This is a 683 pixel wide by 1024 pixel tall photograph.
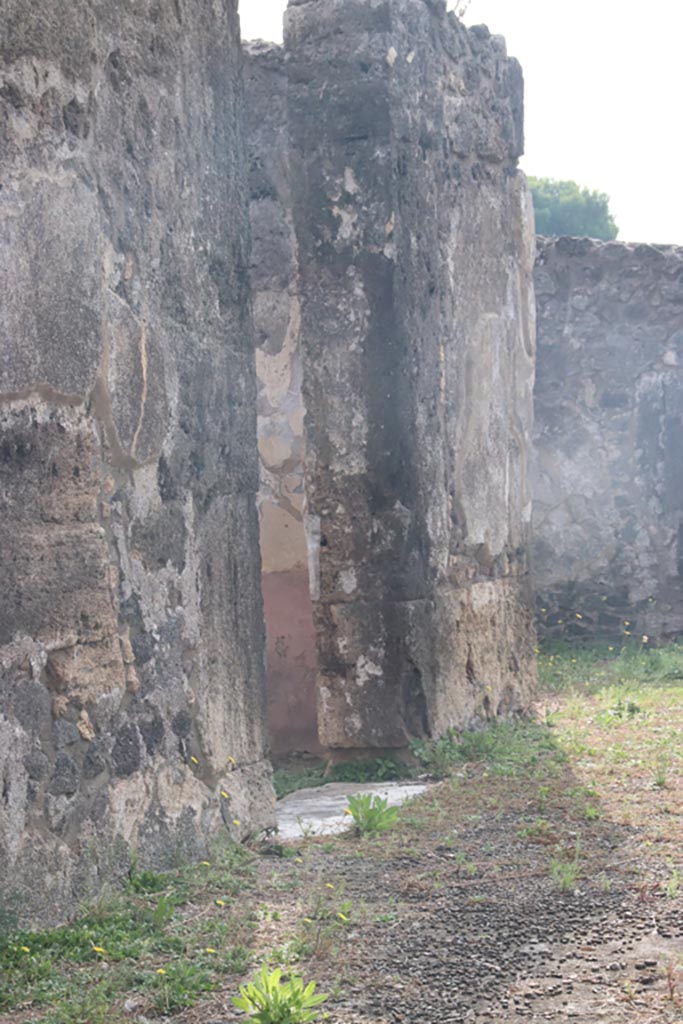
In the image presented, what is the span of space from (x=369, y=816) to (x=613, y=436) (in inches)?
227

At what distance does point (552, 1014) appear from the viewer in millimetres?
A: 2742

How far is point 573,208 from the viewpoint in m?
28.7

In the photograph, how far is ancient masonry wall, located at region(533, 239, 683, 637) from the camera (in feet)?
31.7

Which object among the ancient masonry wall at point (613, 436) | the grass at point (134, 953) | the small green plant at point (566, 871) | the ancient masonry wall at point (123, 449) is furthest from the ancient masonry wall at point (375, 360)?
the ancient masonry wall at point (613, 436)

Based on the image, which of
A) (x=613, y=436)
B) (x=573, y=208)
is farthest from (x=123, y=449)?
(x=573, y=208)

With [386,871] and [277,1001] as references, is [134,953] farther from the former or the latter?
[386,871]

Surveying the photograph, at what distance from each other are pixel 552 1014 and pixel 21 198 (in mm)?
2043

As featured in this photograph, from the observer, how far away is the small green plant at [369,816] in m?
4.43

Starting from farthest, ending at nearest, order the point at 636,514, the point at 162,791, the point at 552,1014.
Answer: the point at 636,514 → the point at 162,791 → the point at 552,1014

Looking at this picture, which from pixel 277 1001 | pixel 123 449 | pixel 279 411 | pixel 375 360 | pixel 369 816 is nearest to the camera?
pixel 277 1001

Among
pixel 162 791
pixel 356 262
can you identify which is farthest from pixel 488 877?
pixel 356 262

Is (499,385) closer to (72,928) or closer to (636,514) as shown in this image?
(636,514)

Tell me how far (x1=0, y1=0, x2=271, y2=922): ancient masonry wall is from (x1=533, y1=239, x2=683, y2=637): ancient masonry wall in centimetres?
566

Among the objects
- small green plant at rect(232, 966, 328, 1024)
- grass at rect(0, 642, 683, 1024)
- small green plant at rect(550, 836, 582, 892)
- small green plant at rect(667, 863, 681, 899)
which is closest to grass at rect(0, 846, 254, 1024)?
grass at rect(0, 642, 683, 1024)
